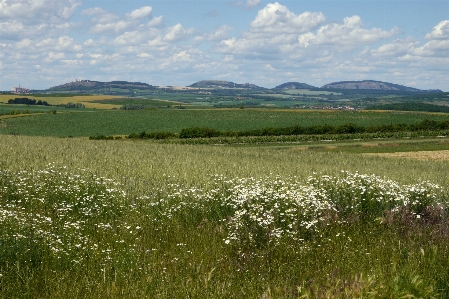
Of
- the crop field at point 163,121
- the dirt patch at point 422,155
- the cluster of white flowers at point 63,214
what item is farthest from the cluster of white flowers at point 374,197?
the crop field at point 163,121

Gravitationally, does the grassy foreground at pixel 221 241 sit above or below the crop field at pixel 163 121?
above

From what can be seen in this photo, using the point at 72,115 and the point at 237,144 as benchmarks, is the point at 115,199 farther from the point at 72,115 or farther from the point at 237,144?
the point at 72,115

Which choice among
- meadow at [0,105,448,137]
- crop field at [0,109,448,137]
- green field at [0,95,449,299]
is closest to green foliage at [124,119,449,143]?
meadow at [0,105,448,137]

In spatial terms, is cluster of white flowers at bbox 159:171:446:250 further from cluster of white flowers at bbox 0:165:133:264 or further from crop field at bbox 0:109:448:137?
crop field at bbox 0:109:448:137

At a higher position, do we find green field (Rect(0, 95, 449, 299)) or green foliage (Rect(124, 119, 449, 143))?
green field (Rect(0, 95, 449, 299))

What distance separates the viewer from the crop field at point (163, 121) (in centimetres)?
10612

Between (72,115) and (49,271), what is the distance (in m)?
131

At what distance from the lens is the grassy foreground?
698 cm

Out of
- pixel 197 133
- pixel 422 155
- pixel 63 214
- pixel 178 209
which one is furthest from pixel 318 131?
pixel 63 214

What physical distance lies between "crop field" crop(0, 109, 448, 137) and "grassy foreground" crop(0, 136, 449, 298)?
90697 mm

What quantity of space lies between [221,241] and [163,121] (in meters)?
115

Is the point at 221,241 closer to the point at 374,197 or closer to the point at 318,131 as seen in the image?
the point at 374,197

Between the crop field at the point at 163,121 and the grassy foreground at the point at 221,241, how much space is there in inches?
3571

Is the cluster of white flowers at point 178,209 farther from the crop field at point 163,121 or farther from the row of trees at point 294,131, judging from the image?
the crop field at point 163,121
